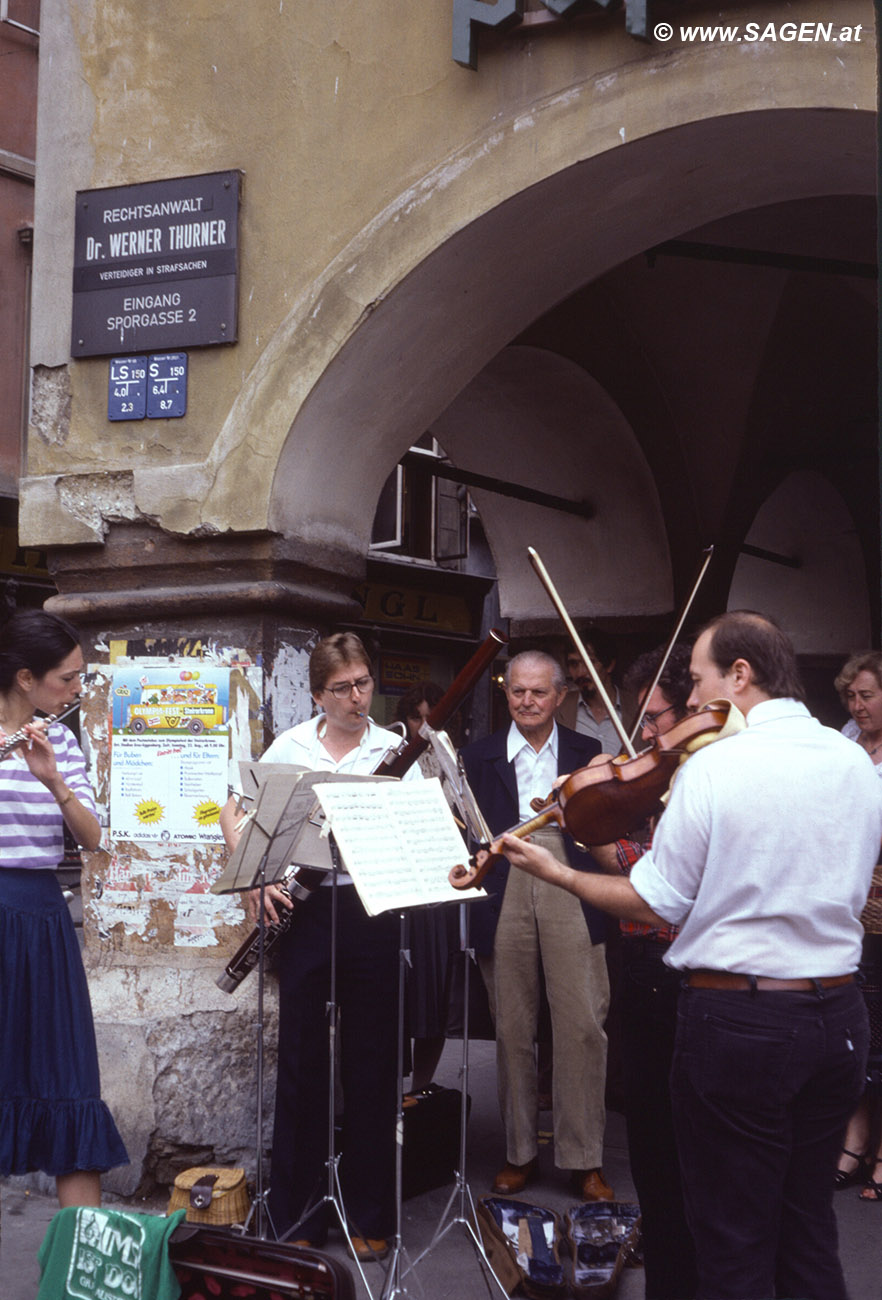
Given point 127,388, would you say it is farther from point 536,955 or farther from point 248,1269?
point 248,1269

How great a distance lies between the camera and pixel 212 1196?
169 inches

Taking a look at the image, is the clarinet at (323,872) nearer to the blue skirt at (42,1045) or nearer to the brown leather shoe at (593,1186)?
the blue skirt at (42,1045)

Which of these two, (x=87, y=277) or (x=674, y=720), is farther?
(x=87, y=277)

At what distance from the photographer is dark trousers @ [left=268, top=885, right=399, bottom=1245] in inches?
164

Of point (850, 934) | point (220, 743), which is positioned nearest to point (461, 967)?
point (220, 743)

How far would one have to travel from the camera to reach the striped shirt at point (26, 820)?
368 centimetres

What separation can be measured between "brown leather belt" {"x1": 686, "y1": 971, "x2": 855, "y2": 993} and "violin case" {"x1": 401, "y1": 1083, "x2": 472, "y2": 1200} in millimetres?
2299

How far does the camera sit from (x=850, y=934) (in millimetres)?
2705

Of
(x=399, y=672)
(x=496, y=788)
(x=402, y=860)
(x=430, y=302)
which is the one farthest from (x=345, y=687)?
(x=399, y=672)

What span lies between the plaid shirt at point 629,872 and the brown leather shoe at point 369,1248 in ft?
4.93

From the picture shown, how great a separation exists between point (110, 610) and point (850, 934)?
10.4 feet

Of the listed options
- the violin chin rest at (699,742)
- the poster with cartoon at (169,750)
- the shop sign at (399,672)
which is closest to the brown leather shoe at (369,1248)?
the poster with cartoon at (169,750)

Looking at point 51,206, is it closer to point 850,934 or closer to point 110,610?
point 110,610

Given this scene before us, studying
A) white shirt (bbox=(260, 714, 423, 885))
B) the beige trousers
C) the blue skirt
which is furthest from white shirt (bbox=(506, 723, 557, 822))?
the blue skirt
